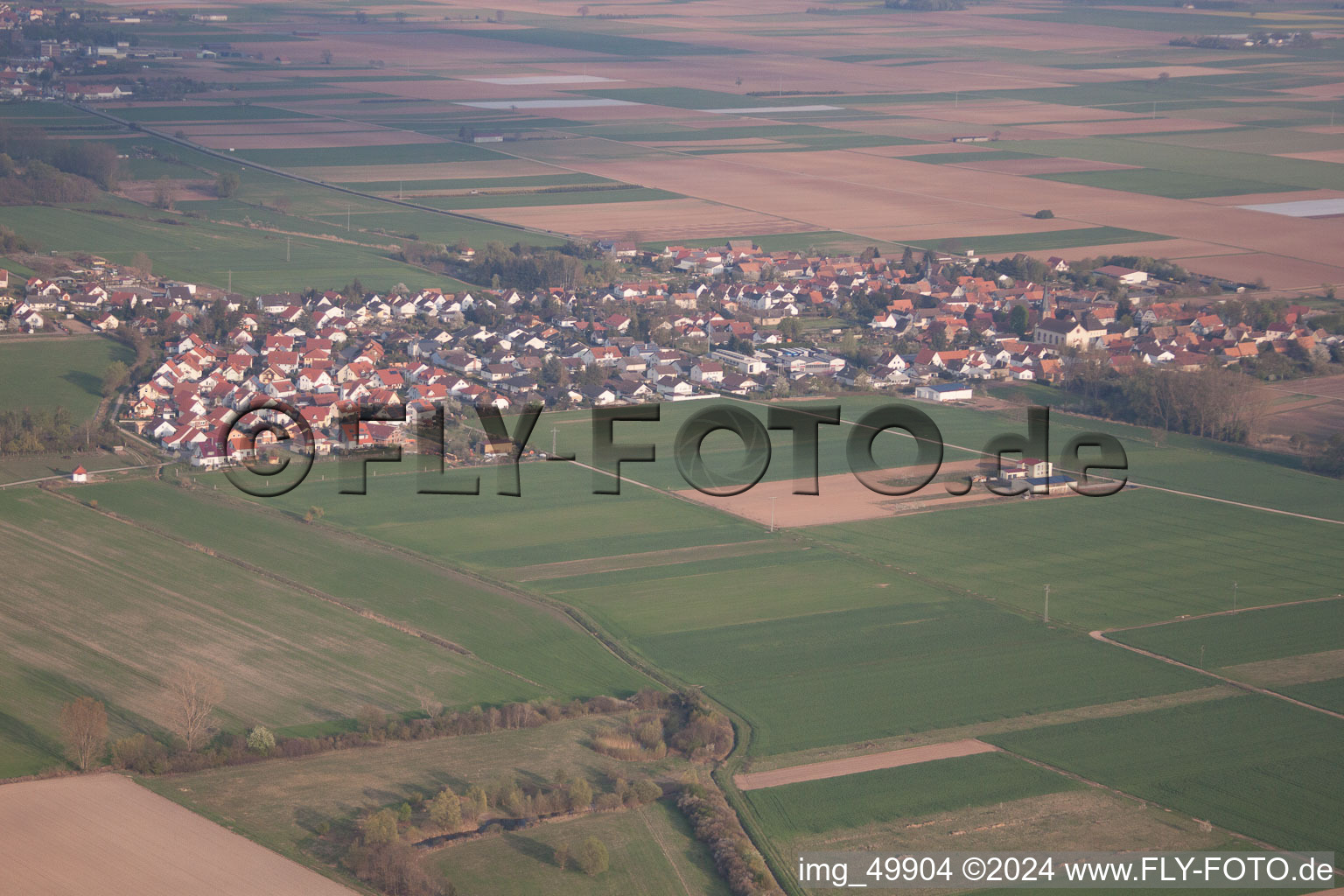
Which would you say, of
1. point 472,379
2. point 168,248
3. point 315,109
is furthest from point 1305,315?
point 315,109

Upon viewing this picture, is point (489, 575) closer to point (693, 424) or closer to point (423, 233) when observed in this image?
point (693, 424)

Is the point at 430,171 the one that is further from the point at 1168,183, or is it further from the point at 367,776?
the point at 367,776

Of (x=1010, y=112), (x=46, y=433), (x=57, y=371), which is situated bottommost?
(x=46, y=433)

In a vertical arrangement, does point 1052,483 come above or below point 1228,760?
above

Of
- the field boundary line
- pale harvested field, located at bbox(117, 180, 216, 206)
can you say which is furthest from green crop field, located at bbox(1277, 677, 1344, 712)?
pale harvested field, located at bbox(117, 180, 216, 206)

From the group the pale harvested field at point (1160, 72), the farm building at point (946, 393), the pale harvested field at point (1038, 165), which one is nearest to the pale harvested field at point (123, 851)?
the farm building at point (946, 393)

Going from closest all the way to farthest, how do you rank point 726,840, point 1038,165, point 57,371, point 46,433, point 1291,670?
point 726,840 < point 1291,670 < point 46,433 < point 57,371 < point 1038,165

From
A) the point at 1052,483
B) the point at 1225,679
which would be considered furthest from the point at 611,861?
the point at 1052,483
